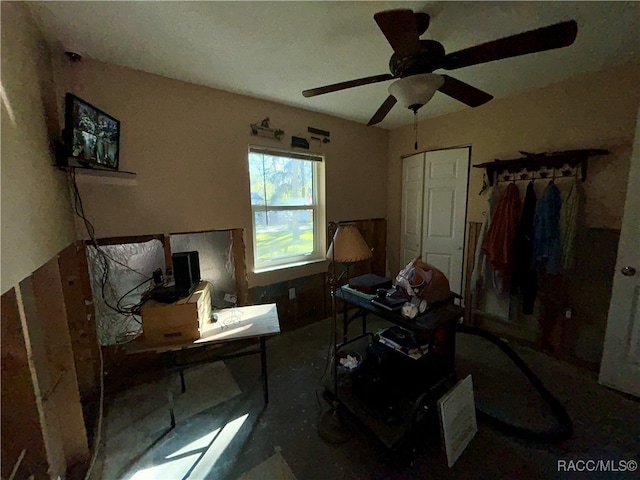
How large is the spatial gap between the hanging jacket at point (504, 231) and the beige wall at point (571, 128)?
295 mm

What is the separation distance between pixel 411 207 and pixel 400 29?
2470 millimetres

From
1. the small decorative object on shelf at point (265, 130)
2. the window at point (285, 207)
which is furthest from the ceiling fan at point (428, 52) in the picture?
the window at point (285, 207)

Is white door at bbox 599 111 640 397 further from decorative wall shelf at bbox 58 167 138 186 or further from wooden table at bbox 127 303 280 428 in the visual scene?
decorative wall shelf at bbox 58 167 138 186

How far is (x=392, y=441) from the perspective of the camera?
4.20 feet

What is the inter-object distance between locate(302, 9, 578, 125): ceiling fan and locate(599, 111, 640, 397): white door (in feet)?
4.45

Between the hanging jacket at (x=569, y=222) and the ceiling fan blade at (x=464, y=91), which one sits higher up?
the ceiling fan blade at (x=464, y=91)

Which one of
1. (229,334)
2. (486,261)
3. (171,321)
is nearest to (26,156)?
(171,321)

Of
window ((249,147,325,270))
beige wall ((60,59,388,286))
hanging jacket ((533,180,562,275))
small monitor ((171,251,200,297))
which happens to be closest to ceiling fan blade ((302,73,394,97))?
beige wall ((60,59,388,286))

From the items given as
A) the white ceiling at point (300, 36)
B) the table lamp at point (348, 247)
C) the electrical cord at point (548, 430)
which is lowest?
the electrical cord at point (548, 430)

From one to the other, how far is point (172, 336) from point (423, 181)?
3.05m

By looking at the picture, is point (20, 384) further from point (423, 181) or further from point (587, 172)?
point (587, 172)

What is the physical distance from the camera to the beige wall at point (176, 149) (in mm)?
1753

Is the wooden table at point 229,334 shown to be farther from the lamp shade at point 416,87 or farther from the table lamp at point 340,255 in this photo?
the lamp shade at point 416,87

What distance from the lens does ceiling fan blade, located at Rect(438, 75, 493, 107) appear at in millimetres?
1366
